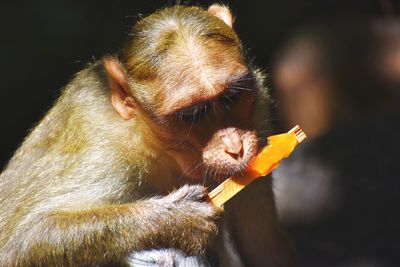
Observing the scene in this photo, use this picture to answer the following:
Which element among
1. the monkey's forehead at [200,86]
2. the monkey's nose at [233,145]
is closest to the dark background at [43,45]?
the monkey's forehead at [200,86]

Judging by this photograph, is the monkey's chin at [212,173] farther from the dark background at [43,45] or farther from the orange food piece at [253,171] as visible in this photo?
the dark background at [43,45]

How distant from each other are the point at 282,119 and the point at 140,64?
27.9ft

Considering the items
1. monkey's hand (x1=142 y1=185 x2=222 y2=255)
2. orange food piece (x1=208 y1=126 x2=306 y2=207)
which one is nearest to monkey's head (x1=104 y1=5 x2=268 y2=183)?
orange food piece (x1=208 y1=126 x2=306 y2=207)

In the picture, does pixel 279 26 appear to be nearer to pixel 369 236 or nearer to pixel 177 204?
pixel 369 236

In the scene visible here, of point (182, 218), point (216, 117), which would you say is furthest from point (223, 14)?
point (182, 218)

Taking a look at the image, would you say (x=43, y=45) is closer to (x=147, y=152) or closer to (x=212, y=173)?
(x=147, y=152)

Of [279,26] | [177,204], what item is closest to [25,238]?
[177,204]

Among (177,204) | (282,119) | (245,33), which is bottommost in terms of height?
(282,119)

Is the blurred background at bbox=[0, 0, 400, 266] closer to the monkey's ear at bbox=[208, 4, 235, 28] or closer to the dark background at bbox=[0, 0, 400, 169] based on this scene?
the dark background at bbox=[0, 0, 400, 169]

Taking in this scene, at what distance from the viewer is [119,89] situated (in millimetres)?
7488

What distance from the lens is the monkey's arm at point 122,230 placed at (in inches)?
279

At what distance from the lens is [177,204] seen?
711 centimetres

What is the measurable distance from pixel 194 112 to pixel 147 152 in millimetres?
788

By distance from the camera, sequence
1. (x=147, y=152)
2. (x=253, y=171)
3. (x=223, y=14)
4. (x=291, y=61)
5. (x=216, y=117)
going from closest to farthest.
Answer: (x=216, y=117), (x=253, y=171), (x=147, y=152), (x=223, y=14), (x=291, y=61)
